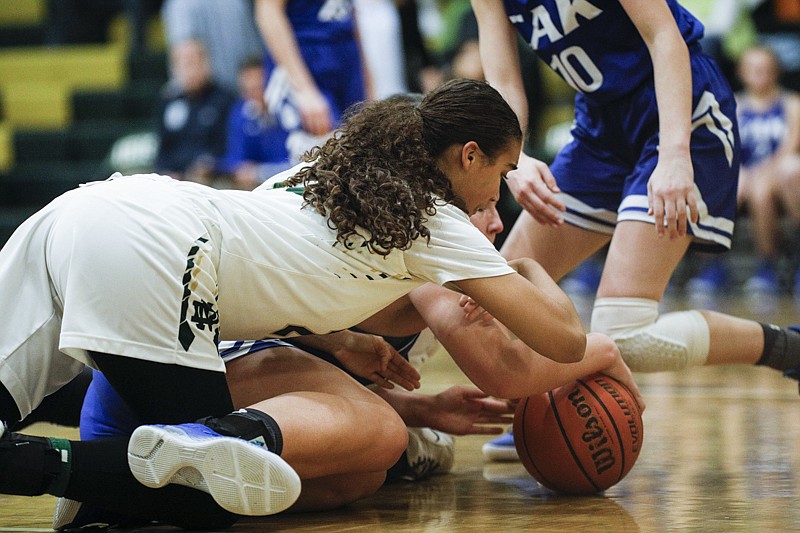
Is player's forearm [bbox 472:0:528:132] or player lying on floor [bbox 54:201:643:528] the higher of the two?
player's forearm [bbox 472:0:528:132]

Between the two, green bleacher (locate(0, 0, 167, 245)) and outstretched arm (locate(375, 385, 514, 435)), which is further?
green bleacher (locate(0, 0, 167, 245))

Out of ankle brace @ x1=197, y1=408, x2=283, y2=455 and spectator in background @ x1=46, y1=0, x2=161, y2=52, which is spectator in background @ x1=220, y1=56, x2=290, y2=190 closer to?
spectator in background @ x1=46, y1=0, x2=161, y2=52

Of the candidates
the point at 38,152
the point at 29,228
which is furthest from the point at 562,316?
the point at 38,152

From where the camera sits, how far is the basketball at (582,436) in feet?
8.38

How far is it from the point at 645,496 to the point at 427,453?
21.0 inches

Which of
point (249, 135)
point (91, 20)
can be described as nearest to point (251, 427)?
point (249, 135)

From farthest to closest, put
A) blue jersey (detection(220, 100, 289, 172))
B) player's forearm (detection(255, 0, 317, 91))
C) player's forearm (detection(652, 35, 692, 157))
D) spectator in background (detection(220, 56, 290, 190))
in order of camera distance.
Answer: blue jersey (detection(220, 100, 289, 172)), spectator in background (detection(220, 56, 290, 190)), player's forearm (detection(255, 0, 317, 91)), player's forearm (detection(652, 35, 692, 157))

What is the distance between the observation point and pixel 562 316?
2.32 m

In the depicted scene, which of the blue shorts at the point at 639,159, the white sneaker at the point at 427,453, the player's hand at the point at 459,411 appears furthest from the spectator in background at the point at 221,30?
the player's hand at the point at 459,411

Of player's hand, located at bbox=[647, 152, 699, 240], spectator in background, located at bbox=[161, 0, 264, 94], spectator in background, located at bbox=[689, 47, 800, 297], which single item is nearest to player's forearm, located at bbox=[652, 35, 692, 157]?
player's hand, located at bbox=[647, 152, 699, 240]

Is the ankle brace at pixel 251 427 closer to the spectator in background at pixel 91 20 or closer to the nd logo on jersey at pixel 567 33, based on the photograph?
the nd logo on jersey at pixel 567 33

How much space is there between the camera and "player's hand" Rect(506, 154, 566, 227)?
285 centimetres

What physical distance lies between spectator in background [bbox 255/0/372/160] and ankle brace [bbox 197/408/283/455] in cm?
283

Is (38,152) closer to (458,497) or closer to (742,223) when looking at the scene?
(742,223)
